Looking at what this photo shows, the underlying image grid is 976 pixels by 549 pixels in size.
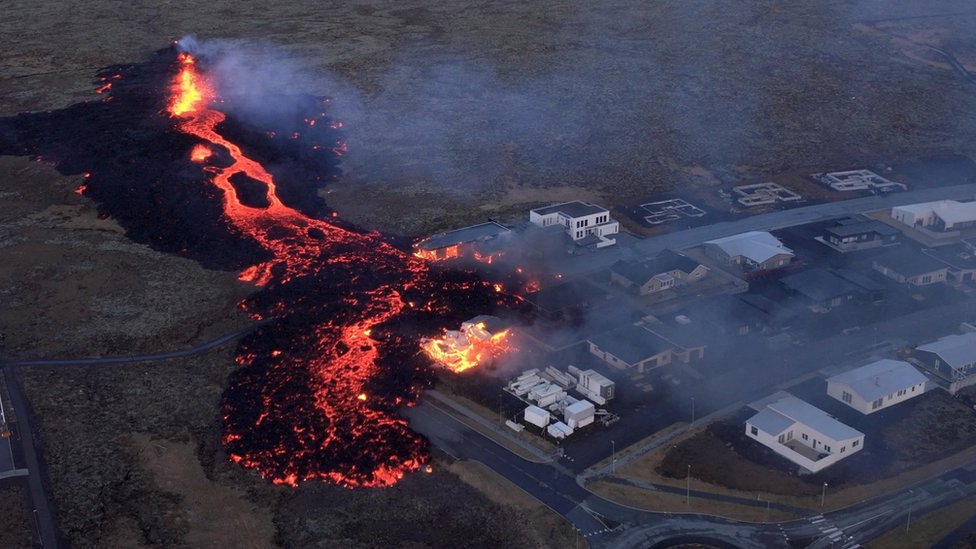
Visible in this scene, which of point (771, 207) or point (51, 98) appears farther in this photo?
point (51, 98)

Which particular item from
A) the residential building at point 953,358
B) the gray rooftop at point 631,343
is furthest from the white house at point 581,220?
the residential building at point 953,358

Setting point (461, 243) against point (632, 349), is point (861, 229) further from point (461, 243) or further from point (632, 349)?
point (461, 243)

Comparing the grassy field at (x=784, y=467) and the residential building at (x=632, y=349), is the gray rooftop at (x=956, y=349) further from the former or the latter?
the residential building at (x=632, y=349)

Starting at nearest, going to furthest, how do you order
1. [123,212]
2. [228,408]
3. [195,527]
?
[195,527], [228,408], [123,212]

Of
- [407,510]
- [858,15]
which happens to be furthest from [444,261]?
[858,15]

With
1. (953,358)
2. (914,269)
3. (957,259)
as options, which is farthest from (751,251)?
(953,358)

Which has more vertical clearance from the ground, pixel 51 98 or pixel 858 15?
pixel 858 15

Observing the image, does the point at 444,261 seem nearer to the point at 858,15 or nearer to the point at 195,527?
the point at 195,527
